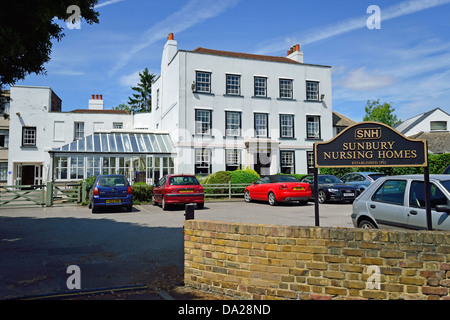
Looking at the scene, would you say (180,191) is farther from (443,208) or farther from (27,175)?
(27,175)

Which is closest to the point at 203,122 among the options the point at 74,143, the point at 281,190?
the point at 74,143

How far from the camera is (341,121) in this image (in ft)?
105

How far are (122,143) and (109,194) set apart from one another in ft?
37.9

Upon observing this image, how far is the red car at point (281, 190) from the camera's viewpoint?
656 inches

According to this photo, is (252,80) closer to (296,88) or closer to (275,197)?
(296,88)

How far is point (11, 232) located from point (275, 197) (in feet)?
36.6

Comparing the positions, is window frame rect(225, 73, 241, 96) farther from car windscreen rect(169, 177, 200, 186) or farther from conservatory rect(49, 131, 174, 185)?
car windscreen rect(169, 177, 200, 186)

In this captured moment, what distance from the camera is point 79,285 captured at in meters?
5.07

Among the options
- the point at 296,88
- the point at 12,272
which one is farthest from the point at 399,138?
the point at 296,88

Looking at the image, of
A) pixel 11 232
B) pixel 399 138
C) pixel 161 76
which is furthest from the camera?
pixel 161 76

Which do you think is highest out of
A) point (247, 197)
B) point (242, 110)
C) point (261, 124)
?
point (242, 110)

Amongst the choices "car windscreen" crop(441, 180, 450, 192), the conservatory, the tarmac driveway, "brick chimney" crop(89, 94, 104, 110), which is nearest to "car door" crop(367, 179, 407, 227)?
"car windscreen" crop(441, 180, 450, 192)

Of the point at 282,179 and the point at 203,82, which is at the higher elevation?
the point at 203,82
